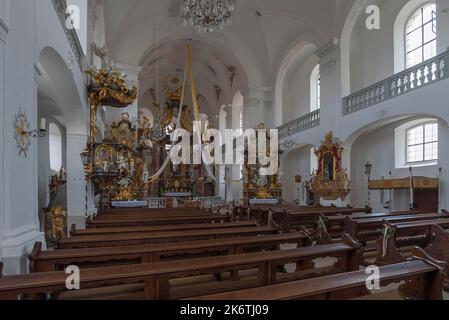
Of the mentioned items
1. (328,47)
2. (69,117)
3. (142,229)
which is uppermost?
(328,47)

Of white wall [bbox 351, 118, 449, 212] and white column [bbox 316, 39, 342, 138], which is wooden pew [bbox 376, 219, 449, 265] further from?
white column [bbox 316, 39, 342, 138]

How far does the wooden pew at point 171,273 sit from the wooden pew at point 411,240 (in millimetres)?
1430

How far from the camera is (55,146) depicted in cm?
1274

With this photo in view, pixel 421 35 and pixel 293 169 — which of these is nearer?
pixel 421 35

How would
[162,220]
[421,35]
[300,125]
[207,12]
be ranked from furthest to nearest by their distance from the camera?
1. [300,125]
2. [421,35]
3. [207,12]
4. [162,220]

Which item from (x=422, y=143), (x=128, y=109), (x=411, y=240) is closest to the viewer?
(x=411, y=240)

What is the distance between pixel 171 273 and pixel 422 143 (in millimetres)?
9979

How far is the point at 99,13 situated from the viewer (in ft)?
34.6

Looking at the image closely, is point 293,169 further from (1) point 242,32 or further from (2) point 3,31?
(2) point 3,31

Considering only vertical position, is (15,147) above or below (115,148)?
below

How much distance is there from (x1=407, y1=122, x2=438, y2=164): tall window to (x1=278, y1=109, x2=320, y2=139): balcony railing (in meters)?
3.54

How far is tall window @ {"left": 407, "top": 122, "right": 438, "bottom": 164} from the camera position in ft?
31.0

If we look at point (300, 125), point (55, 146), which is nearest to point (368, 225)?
point (300, 125)

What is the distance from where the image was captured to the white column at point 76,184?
285 inches
